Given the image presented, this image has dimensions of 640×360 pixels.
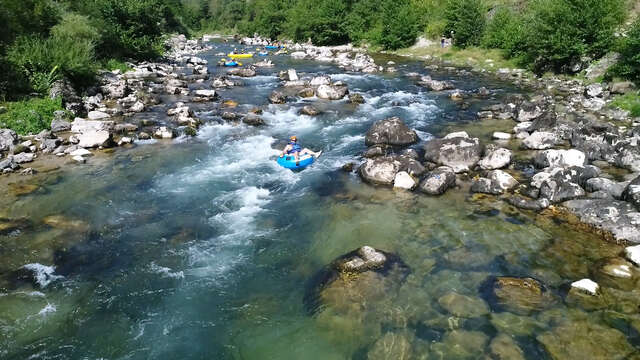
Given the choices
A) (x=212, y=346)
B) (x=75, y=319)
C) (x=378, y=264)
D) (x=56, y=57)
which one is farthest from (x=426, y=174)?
(x=56, y=57)

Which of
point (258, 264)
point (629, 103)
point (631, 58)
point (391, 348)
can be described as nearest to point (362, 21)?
point (631, 58)

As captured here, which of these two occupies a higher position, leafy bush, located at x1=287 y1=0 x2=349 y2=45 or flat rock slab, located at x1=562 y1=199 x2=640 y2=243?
leafy bush, located at x1=287 y1=0 x2=349 y2=45

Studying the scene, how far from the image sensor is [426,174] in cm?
1582

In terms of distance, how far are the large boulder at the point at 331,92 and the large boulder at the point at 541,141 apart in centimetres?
1372

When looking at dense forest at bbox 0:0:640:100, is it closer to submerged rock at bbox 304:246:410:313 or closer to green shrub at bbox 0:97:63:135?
green shrub at bbox 0:97:63:135

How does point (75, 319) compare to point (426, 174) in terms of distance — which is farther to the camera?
point (426, 174)

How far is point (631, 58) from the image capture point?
23.1 metres

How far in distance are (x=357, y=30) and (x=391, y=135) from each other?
152ft

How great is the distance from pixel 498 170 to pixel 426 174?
2820mm

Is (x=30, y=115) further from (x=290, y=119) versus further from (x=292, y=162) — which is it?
(x=292, y=162)

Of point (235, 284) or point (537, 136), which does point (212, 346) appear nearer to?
point (235, 284)

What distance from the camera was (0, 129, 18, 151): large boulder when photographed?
18422mm

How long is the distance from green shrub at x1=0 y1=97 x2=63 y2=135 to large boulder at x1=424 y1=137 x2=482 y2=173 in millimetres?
19642

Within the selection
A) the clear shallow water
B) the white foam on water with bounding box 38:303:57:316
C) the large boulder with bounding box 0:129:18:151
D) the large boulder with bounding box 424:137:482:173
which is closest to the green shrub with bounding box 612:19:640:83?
the large boulder with bounding box 424:137:482:173
